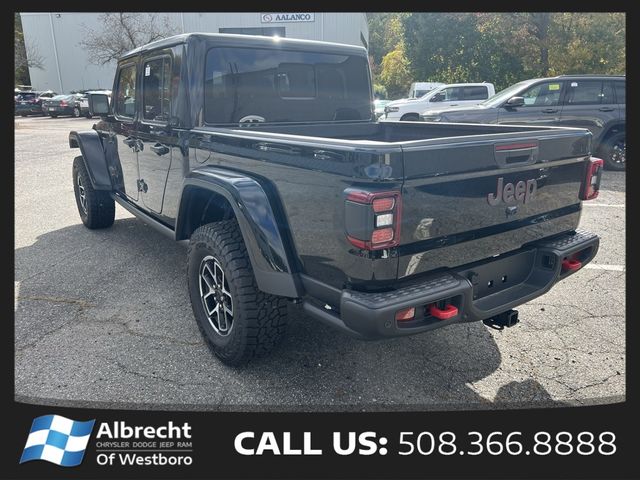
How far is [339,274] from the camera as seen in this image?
239 centimetres

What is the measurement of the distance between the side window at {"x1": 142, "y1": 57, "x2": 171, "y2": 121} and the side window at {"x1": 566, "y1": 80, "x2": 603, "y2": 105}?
8272mm

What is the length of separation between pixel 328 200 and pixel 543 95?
29.0 ft

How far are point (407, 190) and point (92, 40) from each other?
3988 cm

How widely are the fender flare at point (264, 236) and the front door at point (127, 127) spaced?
209cm

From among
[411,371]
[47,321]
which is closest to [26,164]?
[47,321]

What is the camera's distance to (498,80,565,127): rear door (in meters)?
9.48

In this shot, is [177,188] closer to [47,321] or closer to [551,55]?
[47,321]

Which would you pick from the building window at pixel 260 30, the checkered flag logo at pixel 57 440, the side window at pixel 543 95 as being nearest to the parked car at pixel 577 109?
the side window at pixel 543 95

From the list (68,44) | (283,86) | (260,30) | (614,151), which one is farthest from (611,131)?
(68,44)

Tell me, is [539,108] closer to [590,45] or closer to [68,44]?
[590,45]

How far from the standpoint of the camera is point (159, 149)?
389cm

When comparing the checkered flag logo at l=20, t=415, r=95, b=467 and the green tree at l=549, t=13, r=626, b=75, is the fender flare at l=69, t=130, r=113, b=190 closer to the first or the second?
the checkered flag logo at l=20, t=415, r=95, b=467

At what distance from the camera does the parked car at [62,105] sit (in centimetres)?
2672

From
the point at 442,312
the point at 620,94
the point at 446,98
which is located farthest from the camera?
the point at 446,98
